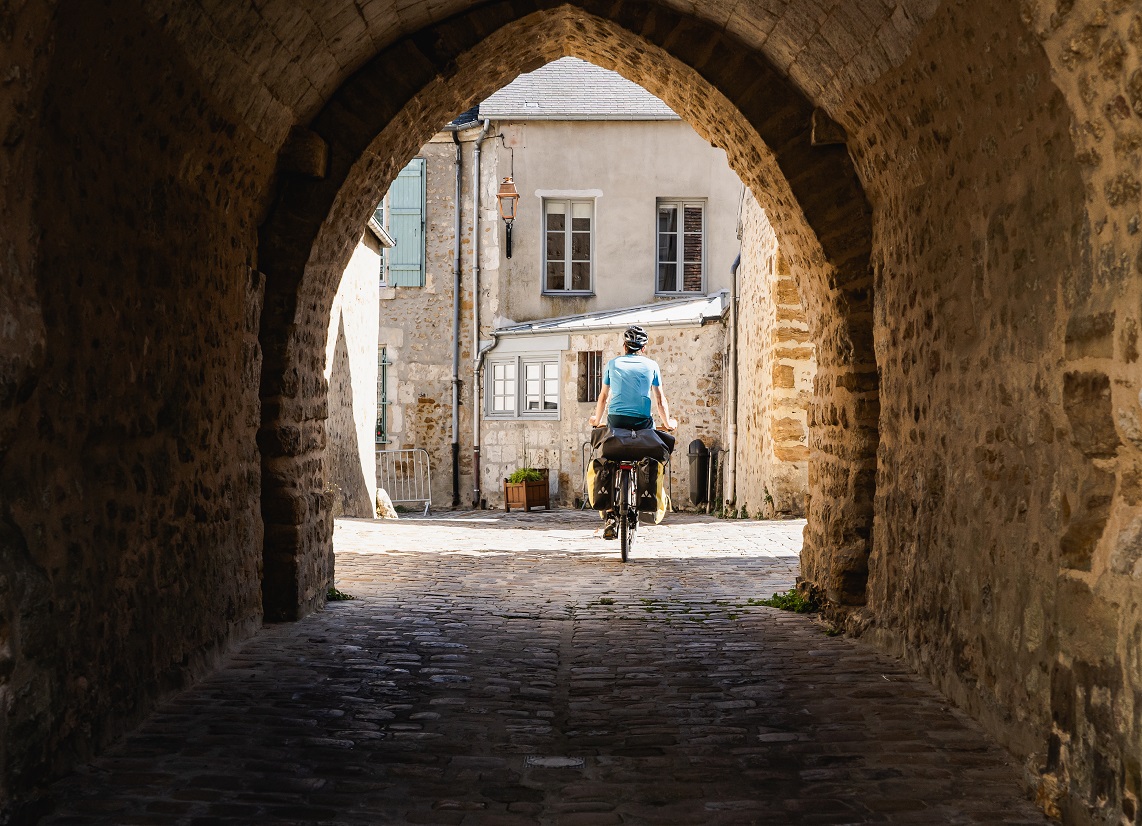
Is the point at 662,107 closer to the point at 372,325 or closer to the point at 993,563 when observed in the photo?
the point at 372,325

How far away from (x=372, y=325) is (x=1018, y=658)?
40.9 ft

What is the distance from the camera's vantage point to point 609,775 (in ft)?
11.6

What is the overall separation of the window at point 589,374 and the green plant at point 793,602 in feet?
38.4

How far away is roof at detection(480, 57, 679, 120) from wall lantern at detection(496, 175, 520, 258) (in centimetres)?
124

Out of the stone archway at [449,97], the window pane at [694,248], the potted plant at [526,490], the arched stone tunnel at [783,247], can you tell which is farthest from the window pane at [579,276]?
the stone archway at [449,97]

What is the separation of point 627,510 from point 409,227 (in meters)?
12.7

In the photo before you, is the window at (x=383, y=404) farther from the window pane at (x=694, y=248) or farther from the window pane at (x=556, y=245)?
the window pane at (x=694, y=248)

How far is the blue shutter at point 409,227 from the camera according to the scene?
2059 cm

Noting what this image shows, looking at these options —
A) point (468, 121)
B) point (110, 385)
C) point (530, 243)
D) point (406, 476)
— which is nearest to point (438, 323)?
point (530, 243)

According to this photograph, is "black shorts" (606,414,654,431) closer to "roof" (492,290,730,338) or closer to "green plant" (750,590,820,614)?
"green plant" (750,590,820,614)

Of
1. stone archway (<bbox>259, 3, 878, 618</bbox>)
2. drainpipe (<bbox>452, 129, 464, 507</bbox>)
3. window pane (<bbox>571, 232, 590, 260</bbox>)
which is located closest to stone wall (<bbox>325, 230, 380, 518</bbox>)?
drainpipe (<bbox>452, 129, 464, 507</bbox>)

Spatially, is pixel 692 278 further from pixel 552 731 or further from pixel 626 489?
pixel 552 731

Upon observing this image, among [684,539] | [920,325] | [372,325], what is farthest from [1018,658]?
[372,325]

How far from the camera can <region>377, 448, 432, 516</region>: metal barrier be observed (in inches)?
787
